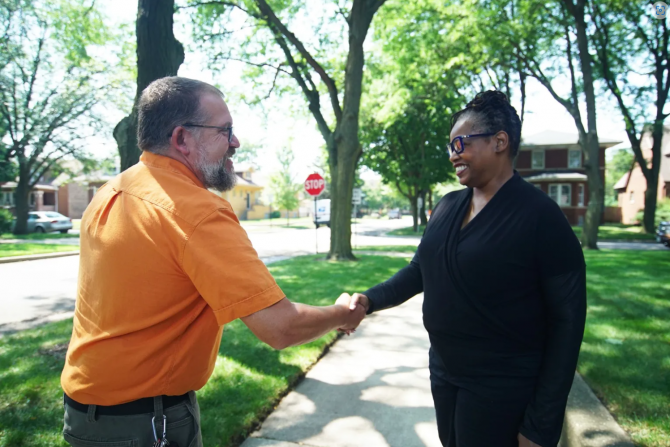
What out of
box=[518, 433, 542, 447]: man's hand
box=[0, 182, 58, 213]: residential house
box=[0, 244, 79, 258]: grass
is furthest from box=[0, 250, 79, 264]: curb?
box=[0, 182, 58, 213]: residential house

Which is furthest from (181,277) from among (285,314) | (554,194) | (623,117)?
(554,194)

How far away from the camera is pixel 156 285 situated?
1.58m

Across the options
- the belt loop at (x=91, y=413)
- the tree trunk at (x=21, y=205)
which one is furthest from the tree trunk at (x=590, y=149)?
the tree trunk at (x=21, y=205)

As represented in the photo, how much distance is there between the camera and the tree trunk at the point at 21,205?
87.5 ft

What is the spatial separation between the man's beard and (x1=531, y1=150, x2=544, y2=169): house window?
161 feet

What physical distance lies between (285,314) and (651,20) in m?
27.3

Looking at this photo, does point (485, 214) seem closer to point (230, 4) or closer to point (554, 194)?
point (230, 4)

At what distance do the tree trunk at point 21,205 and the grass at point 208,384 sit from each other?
24341 mm

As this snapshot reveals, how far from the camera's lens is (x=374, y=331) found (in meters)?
6.82

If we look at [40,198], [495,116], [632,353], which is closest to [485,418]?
[495,116]

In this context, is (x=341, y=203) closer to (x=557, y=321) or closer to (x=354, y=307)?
(x=354, y=307)

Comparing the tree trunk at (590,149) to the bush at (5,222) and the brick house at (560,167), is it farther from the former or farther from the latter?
the bush at (5,222)

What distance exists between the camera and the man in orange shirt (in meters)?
1.53

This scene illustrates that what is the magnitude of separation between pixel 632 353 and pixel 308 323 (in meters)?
4.76
